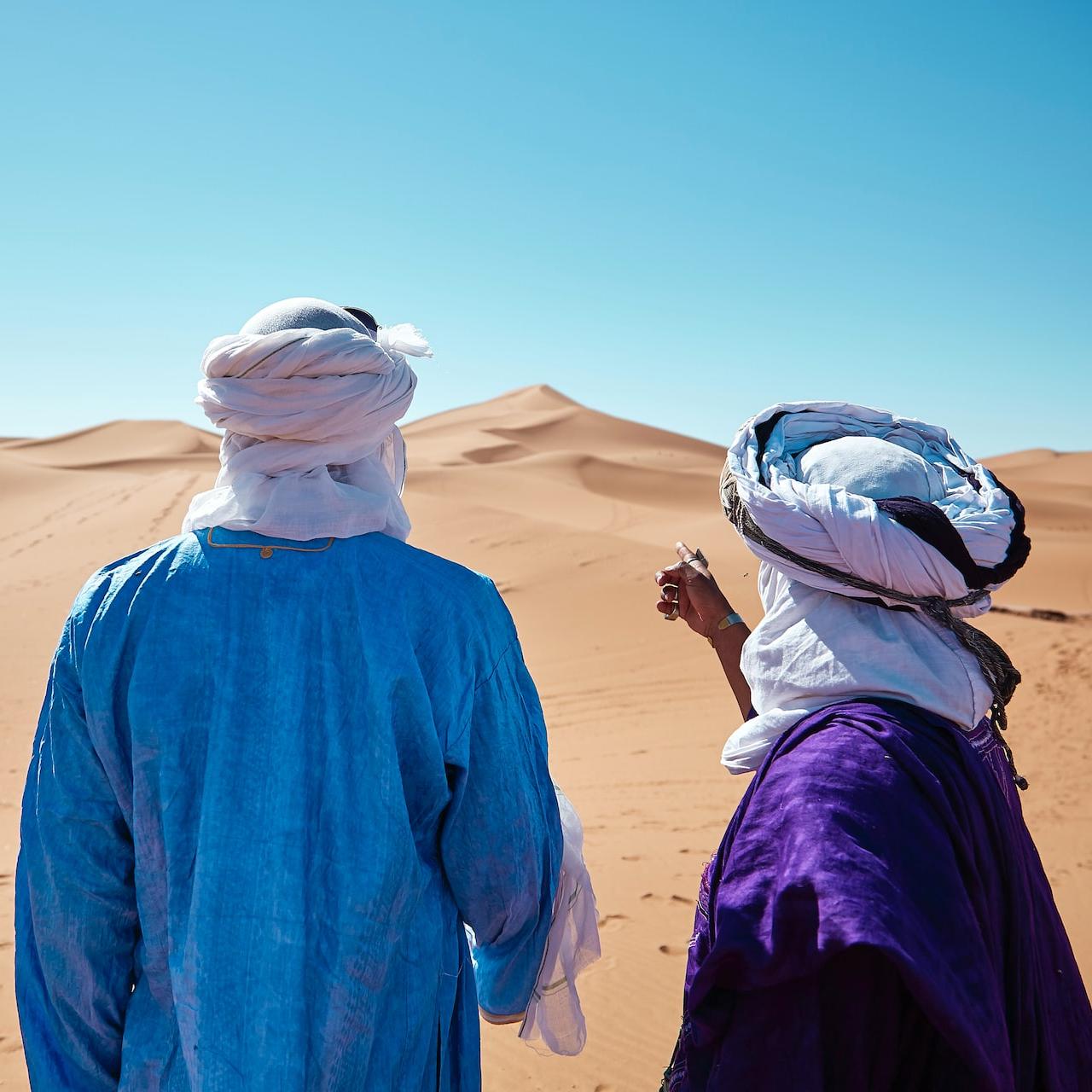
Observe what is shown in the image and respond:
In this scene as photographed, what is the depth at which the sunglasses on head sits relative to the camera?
6.14ft

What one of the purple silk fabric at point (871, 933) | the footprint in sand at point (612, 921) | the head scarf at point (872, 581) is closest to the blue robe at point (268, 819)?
the purple silk fabric at point (871, 933)

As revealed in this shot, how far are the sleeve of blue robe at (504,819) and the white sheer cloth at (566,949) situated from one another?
48 millimetres

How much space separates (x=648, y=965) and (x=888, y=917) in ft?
10.4

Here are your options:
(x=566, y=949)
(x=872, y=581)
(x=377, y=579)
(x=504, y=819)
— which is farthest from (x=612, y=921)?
(x=377, y=579)

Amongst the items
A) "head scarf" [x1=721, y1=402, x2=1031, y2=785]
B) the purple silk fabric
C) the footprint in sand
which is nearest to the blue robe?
the purple silk fabric

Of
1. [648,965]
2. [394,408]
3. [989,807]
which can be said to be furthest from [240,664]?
[648,965]

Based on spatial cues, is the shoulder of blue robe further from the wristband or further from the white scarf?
the wristband

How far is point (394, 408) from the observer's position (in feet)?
5.74

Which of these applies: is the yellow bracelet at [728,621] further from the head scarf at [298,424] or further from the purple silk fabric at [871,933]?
the head scarf at [298,424]

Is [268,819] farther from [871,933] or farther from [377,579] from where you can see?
[871,933]

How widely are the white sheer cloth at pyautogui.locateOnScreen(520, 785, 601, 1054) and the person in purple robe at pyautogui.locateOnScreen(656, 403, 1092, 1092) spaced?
259 millimetres

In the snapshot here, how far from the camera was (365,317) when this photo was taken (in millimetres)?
1896

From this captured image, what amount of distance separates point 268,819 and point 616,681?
860 cm

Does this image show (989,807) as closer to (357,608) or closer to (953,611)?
(953,611)
